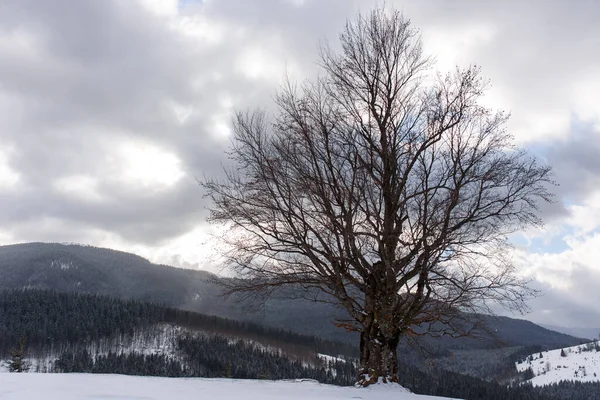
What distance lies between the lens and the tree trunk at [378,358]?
11.9 metres

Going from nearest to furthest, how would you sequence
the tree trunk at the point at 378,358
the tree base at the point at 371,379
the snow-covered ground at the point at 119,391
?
1. the snow-covered ground at the point at 119,391
2. the tree base at the point at 371,379
3. the tree trunk at the point at 378,358

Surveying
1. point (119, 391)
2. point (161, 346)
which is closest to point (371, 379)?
point (119, 391)

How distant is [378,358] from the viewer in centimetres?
1201

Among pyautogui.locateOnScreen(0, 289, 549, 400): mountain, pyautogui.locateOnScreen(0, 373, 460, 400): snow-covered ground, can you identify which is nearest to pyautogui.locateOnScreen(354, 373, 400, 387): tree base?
pyautogui.locateOnScreen(0, 373, 460, 400): snow-covered ground

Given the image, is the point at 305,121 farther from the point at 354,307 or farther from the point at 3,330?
the point at 3,330

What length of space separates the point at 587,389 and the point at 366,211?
197043 millimetres

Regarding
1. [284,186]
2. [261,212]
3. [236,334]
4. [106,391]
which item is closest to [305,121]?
[284,186]

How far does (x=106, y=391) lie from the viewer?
7.00 metres

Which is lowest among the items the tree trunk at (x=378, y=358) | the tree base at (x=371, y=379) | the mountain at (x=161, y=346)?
the mountain at (x=161, y=346)

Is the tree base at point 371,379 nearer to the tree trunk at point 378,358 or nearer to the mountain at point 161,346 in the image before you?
the tree trunk at point 378,358

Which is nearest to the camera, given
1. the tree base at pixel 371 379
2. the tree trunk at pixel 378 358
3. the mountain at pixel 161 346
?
the tree base at pixel 371 379

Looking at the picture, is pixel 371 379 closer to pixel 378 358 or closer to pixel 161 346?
pixel 378 358

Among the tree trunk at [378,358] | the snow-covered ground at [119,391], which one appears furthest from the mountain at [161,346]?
the snow-covered ground at [119,391]

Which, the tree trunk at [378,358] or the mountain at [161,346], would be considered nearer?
the tree trunk at [378,358]
